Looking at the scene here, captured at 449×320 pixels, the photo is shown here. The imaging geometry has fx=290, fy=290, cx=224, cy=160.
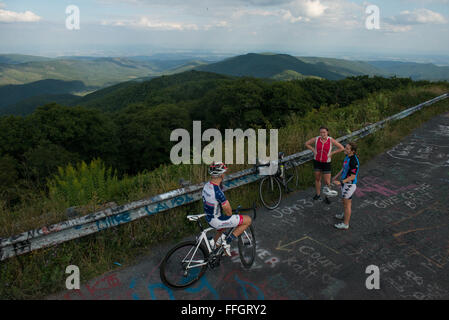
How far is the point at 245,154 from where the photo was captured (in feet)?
26.3

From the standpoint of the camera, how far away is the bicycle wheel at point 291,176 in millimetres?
7566

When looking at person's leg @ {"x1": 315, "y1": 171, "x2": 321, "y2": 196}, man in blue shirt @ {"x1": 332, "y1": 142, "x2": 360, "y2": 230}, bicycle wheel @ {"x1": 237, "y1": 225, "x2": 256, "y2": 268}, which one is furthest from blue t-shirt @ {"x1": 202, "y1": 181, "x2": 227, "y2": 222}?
person's leg @ {"x1": 315, "y1": 171, "x2": 321, "y2": 196}

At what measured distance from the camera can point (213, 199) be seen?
13.6 ft

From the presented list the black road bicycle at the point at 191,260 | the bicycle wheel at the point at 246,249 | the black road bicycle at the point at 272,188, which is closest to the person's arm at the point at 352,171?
the black road bicycle at the point at 272,188

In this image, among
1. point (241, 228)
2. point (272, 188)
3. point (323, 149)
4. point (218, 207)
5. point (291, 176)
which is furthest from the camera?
point (291, 176)

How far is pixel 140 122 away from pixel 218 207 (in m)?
51.7

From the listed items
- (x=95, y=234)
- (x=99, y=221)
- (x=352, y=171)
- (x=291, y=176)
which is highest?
(x=352, y=171)

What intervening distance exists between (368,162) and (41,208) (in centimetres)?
924

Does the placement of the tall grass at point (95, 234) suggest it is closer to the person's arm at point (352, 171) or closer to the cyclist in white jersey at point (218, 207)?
the cyclist in white jersey at point (218, 207)

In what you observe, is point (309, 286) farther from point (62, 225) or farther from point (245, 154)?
point (245, 154)

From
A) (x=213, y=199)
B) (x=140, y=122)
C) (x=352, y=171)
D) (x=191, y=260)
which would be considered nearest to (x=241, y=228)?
(x=213, y=199)

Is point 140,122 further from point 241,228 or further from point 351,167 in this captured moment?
point 241,228

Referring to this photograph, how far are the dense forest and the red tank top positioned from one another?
90.9 ft

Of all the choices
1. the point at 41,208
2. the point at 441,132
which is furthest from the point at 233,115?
the point at 41,208
